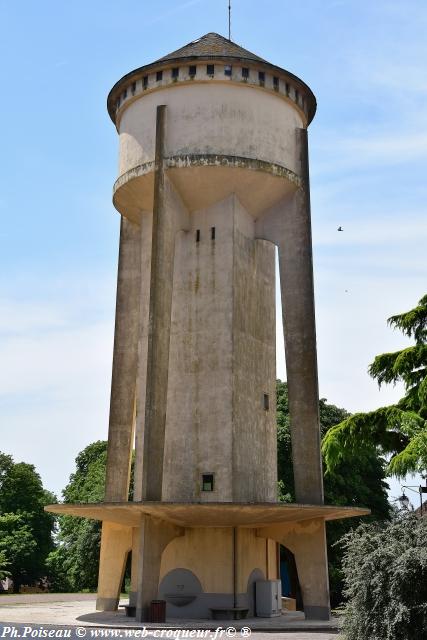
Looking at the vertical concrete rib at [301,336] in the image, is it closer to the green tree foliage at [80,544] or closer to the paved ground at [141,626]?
the paved ground at [141,626]

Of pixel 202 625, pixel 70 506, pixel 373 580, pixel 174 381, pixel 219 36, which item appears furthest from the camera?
pixel 219 36

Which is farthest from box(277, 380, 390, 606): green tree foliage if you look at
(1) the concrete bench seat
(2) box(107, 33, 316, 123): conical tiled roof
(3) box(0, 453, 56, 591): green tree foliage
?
(3) box(0, 453, 56, 591): green tree foliage

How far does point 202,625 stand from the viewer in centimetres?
2408

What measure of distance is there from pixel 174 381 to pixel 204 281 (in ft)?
12.8

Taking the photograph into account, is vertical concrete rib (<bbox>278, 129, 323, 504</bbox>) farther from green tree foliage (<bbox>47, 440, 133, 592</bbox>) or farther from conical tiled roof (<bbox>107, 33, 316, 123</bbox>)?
green tree foliage (<bbox>47, 440, 133, 592</bbox>)

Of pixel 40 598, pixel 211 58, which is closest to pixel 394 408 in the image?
pixel 211 58

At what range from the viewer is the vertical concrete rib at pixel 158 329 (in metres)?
25.9

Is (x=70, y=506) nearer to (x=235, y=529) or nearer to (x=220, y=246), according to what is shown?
(x=235, y=529)

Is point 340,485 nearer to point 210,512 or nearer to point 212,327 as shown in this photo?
point 212,327

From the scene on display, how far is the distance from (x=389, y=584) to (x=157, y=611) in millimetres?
11609

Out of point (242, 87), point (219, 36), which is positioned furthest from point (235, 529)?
point (219, 36)

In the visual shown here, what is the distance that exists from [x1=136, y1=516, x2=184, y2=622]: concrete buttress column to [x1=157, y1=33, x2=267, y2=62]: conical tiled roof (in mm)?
17042

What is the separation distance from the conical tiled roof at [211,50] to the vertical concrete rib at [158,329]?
2588 mm

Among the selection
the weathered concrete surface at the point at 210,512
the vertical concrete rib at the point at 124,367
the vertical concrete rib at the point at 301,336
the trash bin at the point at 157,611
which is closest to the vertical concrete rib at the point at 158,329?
the weathered concrete surface at the point at 210,512
